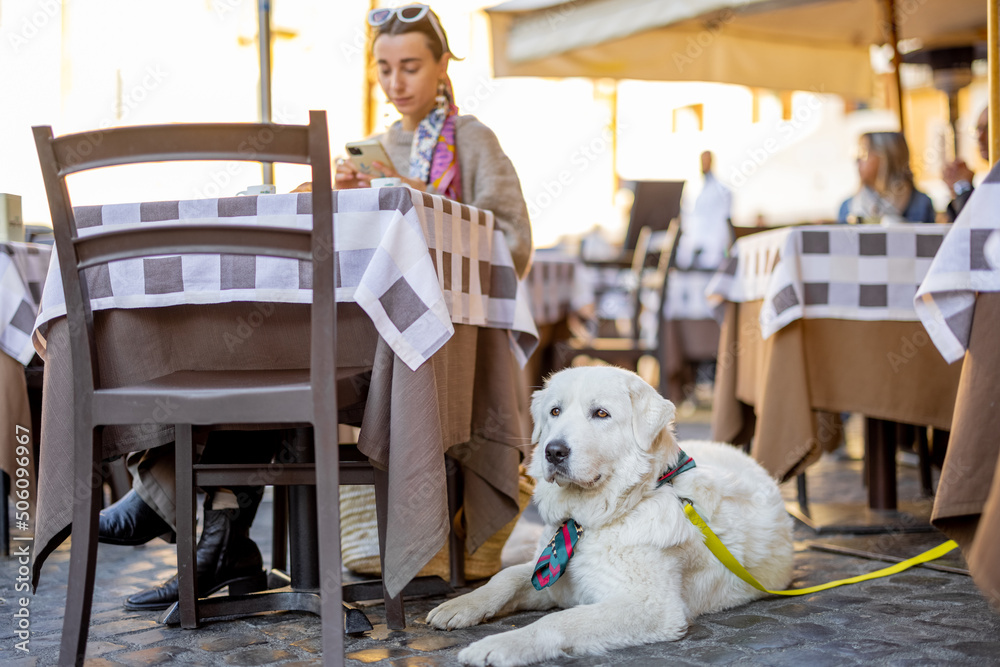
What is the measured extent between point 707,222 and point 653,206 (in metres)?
2.14

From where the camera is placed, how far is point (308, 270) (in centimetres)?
237

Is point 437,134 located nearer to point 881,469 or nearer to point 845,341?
point 845,341

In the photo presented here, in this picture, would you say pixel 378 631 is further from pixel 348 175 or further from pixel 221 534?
pixel 348 175

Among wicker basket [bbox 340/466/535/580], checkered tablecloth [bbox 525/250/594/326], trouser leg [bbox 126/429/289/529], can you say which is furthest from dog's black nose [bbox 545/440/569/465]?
checkered tablecloth [bbox 525/250/594/326]

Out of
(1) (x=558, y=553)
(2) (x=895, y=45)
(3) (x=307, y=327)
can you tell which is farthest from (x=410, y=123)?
(2) (x=895, y=45)

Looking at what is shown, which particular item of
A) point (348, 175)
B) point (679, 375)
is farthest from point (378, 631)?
point (679, 375)

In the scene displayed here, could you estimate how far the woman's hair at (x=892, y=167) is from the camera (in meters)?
4.83

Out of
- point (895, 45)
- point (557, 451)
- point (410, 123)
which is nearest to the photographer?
point (557, 451)

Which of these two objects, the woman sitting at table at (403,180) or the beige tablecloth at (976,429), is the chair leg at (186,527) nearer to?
the woman sitting at table at (403,180)

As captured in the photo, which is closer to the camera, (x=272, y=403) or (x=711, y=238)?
(x=272, y=403)

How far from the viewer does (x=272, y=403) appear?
1880mm

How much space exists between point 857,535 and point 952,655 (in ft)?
5.25

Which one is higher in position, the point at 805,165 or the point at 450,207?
the point at 805,165

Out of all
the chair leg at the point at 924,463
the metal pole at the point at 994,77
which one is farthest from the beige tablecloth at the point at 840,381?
the chair leg at the point at 924,463
